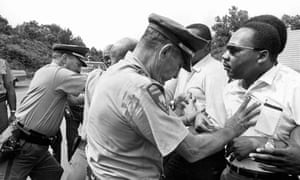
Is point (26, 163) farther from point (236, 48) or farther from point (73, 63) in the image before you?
point (236, 48)

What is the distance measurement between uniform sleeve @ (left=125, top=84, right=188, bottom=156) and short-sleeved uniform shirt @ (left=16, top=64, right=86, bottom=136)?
2.02m

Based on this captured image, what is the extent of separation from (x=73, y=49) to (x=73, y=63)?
0.17 metres

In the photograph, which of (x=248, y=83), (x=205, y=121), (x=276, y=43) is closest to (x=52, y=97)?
(x=205, y=121)

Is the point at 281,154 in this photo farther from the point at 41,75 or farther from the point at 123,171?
the point at 41,75

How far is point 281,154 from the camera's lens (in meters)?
2.04

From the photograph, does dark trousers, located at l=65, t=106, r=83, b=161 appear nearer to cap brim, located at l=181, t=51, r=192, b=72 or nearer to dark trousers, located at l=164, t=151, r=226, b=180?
dark trousers, located at l=164, t=151, r=226, b=180

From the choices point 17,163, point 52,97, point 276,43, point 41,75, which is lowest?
point 17,163

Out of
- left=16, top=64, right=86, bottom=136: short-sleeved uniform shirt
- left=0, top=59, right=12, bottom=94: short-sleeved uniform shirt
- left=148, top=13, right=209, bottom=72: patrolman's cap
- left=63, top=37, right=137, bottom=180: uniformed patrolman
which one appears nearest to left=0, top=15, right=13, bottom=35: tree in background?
left=0, top=59, right=12, bottom=94: short-sleeved uniform shirt

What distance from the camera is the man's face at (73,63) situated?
12.9 feet

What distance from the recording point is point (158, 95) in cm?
178

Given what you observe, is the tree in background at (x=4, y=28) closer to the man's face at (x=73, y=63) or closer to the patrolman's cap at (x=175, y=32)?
the man's face at (x=73, y=63)

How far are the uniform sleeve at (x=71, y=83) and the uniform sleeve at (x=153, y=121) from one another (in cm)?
201

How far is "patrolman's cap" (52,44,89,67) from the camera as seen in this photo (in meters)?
3.89

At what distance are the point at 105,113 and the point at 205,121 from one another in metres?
0.90
